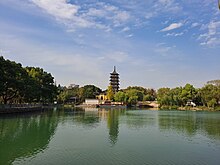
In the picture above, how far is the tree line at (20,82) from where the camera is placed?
31.7 meters

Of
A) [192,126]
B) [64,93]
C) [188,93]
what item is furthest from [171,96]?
[192,126]

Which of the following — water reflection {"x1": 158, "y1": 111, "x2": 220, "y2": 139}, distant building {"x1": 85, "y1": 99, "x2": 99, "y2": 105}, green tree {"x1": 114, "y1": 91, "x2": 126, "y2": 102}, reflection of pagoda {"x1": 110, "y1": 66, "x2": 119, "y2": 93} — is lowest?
water reflection {"x1": 158, "y1": 111, "x2": 220, "y2": 139}

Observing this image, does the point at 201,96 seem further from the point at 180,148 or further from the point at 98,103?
the point at 180,148

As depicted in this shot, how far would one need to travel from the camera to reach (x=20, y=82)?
34.0 m

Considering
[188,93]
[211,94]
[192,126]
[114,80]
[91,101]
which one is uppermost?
[114,80]

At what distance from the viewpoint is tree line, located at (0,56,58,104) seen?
31.7 m

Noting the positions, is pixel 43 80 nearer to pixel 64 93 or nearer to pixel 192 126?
pixel 192 126

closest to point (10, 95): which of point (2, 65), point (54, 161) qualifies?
point (2, 65)

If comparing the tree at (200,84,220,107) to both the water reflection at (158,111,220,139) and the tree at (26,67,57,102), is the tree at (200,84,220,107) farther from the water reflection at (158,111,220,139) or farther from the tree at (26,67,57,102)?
the tree at (26,67,57,102)

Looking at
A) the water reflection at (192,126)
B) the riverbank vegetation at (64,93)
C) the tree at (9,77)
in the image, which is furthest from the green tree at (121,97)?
the tree at (9,77)

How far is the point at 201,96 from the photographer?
67.6 m

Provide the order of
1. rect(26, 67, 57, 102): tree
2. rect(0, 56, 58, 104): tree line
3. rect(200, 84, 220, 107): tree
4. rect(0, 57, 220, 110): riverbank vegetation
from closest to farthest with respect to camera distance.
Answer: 1. rect(0, 56, 58, 104): tree line
2. rect(0, 57, 220, 110): riverbank vegetation
3. rect(26, 67, 57, 102): tree
4. rect(200, 84, 220, 107): tree

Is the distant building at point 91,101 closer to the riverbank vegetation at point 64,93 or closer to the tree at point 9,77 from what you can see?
the riverbank vegetation at point 64,93

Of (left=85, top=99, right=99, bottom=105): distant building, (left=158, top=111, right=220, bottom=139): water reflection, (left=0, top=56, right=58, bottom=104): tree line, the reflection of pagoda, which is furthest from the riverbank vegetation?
(left=158, top=111, right=220, bottom=139): water reflection
